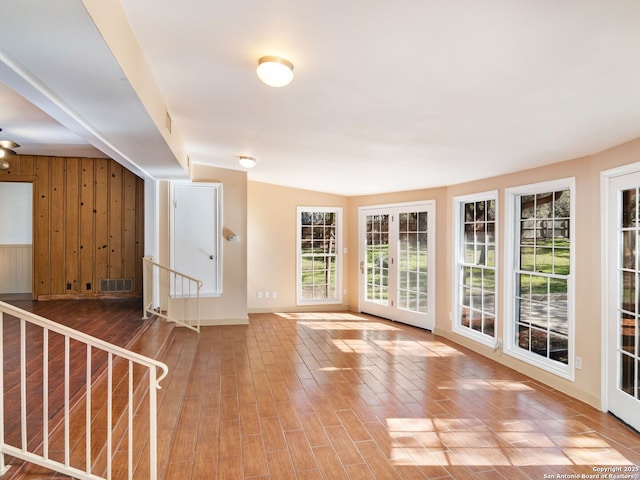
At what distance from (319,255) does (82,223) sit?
4377 mm

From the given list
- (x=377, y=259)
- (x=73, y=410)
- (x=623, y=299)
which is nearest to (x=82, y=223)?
(x=73, y=410)

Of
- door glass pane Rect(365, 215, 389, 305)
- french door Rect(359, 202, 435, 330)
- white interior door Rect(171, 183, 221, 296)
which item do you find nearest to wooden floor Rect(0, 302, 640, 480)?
white interior door Rect(171, 183, 221, 296)

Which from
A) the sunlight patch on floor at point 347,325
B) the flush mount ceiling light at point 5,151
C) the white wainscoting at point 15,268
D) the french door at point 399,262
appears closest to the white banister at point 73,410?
Result: the flush mount ceiling light at point 5,151

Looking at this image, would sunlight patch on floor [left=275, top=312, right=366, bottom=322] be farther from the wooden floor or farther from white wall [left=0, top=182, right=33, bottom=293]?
white wall [left=0, top=182, right=33, bottom=293]

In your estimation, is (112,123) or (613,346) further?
(613,346)

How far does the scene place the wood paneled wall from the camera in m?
6.64

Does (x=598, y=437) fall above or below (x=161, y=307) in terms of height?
below

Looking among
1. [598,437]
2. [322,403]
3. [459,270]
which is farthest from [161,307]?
[598,437]

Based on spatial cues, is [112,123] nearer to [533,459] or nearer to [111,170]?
[533,459]

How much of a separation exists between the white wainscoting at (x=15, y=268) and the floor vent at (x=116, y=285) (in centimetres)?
138

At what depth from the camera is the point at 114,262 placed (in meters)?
6.91

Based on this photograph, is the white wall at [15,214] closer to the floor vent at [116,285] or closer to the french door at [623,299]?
the floor vent at [116,285]

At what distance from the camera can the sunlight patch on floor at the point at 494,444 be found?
2703 millimetres

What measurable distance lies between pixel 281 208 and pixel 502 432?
217 inches
